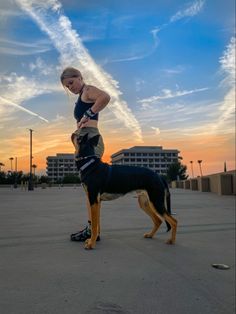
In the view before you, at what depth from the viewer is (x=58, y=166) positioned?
453ft

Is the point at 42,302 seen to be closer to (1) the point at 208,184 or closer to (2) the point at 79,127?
(2) the point at 79,127

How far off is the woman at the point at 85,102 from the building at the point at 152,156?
8419cm

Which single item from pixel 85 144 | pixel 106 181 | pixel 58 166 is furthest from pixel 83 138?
pixel 58 166

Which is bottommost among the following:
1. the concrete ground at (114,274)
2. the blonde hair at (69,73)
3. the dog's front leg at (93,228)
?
the concrete ground at (114,274)

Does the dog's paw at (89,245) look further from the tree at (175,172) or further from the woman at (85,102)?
the tree at (175,172)

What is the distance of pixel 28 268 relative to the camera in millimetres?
3799

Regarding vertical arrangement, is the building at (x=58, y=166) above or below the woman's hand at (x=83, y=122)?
above

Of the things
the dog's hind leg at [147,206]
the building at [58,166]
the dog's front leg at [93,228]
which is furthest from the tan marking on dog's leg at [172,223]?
the building at [58,166]

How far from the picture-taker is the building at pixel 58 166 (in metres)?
136

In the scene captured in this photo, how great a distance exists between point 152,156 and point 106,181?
107 m

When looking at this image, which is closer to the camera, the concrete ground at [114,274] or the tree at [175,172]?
the concrete ground at [114,274]

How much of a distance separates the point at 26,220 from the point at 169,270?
4224 mm

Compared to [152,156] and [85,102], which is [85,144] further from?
[152,156]

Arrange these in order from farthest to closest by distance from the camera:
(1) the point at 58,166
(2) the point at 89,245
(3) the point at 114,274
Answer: (1) the point at 58,166, (2) the point at 89,245, (3) the point at 114,274
